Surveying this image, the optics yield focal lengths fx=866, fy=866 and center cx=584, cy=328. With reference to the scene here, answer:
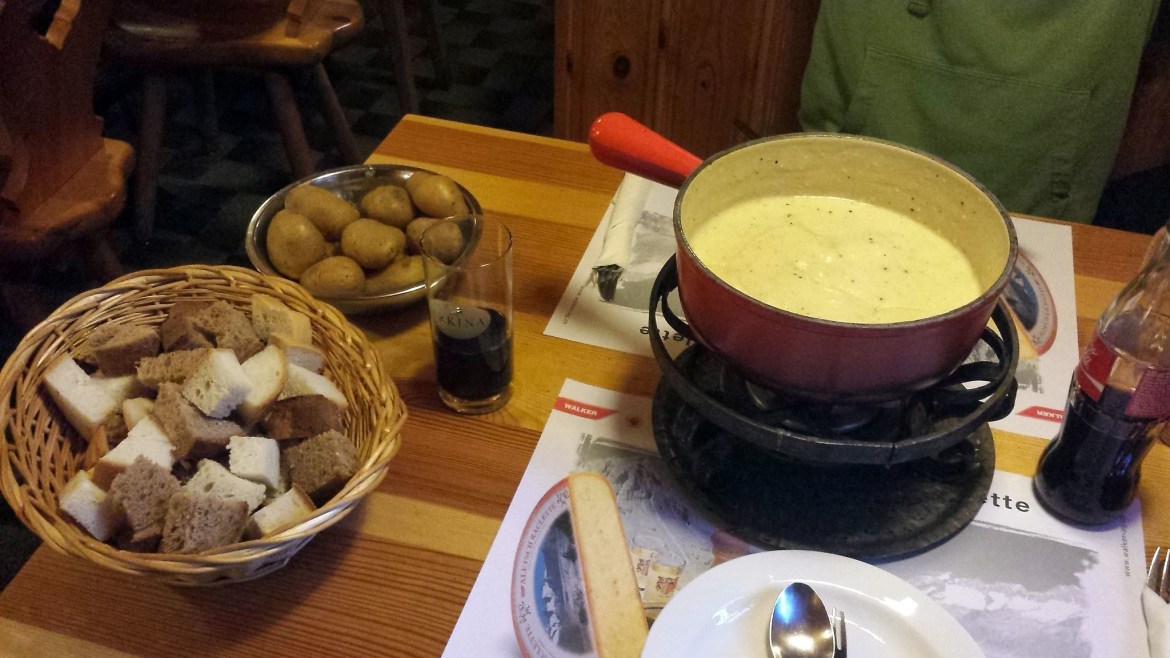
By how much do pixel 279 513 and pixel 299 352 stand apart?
0.53 feet

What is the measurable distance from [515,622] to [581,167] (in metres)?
0.65

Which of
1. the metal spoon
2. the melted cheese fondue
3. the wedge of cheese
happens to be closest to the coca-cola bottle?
the melted cheese fondue

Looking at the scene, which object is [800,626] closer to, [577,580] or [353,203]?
[577,580]

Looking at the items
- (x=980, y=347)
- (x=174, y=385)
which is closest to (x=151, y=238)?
(x=174, y=385)

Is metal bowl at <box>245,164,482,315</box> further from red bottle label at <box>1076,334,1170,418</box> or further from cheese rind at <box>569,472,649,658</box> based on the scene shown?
red bottle label at <box>1076,334,1170,418</box>

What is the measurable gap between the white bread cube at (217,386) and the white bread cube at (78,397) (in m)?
0.08

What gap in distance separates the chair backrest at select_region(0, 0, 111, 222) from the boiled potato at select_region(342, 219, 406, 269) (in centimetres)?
55

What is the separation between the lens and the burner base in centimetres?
66

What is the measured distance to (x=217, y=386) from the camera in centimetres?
67

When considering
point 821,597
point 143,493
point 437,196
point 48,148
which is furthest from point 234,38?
point 821,597

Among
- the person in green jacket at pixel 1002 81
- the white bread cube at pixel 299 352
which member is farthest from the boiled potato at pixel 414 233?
the person in green jacket at pixel 1002 81

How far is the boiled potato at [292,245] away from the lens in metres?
0.91

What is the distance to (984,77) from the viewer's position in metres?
1.32

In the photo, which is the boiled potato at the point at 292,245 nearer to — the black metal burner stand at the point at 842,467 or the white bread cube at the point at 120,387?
the white bread cube at the point at 120,387
